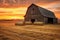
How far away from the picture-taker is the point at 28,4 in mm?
40000

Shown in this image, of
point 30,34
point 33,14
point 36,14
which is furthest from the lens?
point 33,14

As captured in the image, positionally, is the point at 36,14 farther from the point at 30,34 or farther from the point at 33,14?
the point at 30,34

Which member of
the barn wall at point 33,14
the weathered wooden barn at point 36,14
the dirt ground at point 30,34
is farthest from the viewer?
the barn wall at point 33,14

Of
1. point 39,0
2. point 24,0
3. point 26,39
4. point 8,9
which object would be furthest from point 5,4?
point 26,39

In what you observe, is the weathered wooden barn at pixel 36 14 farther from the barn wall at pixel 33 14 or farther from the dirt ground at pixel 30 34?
the dirt ground at pixel 30 34

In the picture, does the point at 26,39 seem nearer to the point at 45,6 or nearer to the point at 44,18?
the point at 44,18

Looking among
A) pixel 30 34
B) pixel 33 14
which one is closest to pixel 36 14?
pixel 33 14

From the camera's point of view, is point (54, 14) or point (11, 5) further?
point (54, 14)

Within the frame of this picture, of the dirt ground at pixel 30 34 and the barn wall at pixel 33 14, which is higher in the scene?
the barn wall at pixel 33 14

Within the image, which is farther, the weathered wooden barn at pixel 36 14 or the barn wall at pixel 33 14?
the barn wall at pixel 33 14

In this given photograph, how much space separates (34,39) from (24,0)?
27.6 meters

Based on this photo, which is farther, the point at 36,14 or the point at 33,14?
the point at 33,14

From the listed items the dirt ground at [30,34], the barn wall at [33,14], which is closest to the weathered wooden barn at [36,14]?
the barn wall at [33,14]

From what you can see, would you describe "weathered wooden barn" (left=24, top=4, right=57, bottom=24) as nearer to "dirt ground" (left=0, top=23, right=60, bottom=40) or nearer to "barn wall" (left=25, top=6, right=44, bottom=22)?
"barn wall" (left=25, top=6, right=44, bottom=22)
